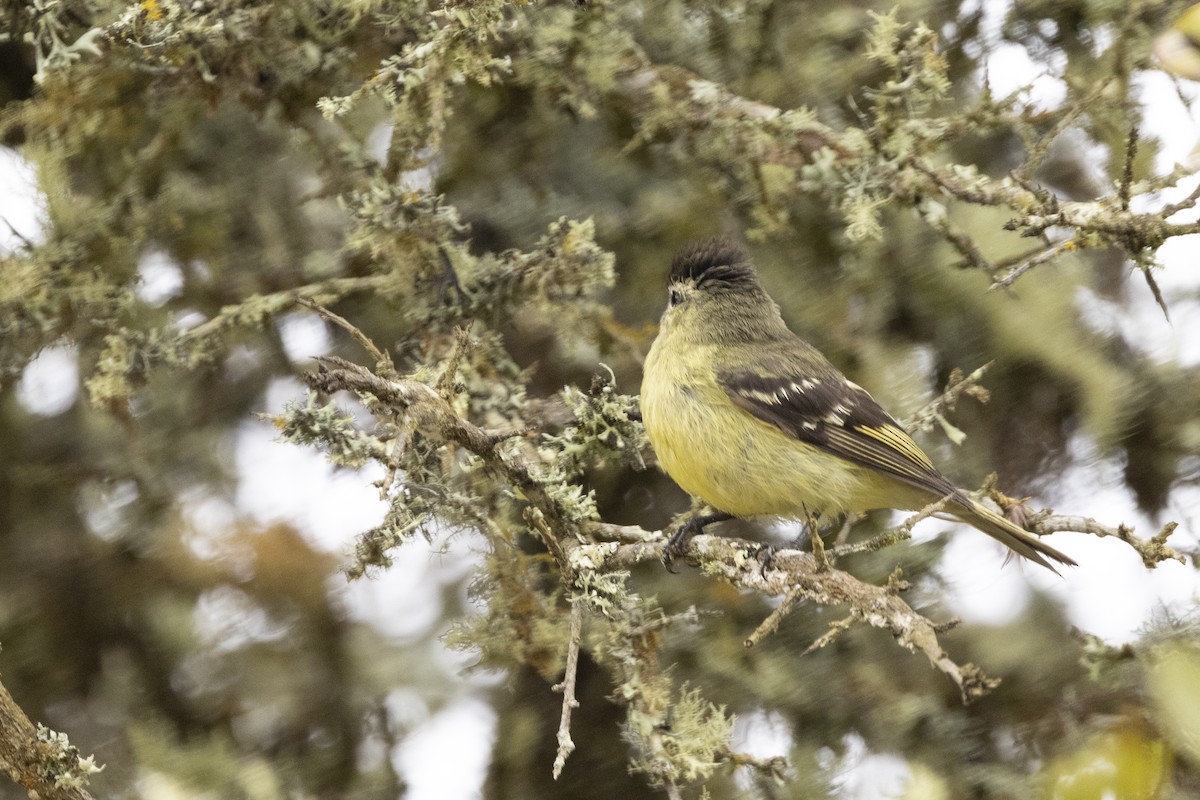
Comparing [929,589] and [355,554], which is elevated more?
[355,554]

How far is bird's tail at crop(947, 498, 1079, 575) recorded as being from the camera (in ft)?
9.61

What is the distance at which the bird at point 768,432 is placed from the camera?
3168mm

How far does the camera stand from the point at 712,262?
3.62 m

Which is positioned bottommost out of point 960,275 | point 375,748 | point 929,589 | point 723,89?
point 375,748

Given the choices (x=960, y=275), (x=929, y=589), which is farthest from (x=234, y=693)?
(x=960, y=275)

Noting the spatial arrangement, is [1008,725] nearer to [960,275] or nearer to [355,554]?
[960,275]

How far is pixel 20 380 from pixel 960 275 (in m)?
3.27

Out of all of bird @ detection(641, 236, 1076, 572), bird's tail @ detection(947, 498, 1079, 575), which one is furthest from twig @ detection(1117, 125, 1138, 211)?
bird @ detection(641, 236, 1076, 572)

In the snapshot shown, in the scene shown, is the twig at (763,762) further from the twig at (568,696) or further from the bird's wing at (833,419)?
the bird's wing at (833,419)

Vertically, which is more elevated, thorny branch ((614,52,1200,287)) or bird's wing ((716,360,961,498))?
thorny branch ((614,52,1200,287))

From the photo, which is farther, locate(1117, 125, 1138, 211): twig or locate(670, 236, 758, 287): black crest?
locate(670, 236, 758, 287): black crest

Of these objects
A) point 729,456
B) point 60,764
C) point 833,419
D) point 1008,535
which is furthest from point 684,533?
point 60,764

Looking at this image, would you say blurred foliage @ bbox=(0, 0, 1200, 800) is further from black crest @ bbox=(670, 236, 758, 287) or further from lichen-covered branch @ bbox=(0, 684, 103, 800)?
lichen-covered branch @ bbox=(0, 684, 103, 800)

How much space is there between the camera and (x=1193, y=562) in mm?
2738
